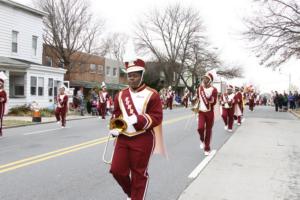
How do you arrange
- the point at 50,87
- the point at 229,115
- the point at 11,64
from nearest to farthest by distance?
the point at 229,115, the point at 11,64, the point at 50,87

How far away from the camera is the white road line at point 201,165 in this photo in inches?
327

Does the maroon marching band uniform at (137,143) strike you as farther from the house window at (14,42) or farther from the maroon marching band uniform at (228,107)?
the house window at (14,42)

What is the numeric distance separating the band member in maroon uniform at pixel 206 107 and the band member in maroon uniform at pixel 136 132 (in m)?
5.79

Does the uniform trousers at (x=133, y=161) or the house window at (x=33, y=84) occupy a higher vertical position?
the house window at (x=33, y=84)

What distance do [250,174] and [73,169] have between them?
10.9 feet

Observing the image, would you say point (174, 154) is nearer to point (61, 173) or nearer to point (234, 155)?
point (234, 155)

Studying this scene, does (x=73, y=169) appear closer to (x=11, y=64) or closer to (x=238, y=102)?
(x=238, y=102)

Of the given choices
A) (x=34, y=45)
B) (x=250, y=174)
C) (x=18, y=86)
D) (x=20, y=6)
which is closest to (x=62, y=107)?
(x=250, y=174)

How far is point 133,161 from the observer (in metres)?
5.31

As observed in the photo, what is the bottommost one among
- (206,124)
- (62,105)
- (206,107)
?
(206,124)

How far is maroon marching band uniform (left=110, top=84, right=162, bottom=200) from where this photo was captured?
5281 mm

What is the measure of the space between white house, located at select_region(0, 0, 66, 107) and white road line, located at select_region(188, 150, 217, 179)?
18.9 metres

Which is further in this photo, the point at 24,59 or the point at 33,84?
the point at 24,59

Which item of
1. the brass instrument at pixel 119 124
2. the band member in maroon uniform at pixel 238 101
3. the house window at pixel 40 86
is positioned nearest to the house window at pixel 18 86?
the house window at pixel 40 86
